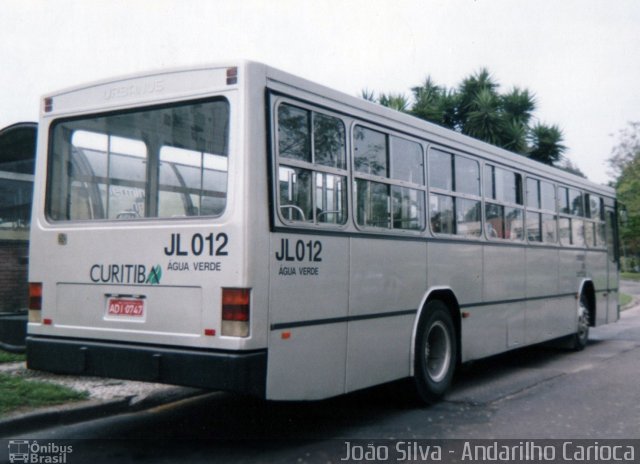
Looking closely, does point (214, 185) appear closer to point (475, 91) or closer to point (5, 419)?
point (5, 419)

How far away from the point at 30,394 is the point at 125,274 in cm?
193

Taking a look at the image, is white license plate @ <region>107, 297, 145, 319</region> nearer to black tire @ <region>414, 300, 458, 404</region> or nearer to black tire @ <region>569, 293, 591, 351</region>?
black tire @ <region>414, 300, 458, 404</region>

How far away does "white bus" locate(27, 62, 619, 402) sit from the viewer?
5449 millimetres

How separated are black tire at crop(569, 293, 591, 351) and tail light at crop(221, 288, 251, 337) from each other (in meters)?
8.30

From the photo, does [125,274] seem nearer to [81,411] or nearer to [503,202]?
[81,411]

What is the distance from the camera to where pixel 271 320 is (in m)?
5.46

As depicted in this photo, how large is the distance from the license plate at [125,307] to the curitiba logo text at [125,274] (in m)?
0.15

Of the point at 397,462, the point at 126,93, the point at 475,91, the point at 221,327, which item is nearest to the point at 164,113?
the point at 126,93

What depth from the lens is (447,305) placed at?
26.6 ft

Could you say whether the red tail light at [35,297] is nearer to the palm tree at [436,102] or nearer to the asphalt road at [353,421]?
the asphalt road at [353,421]

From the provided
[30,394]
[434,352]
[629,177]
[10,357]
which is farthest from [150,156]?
[629,177]

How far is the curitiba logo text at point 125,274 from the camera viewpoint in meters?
5.81

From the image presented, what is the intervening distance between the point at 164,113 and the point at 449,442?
3.63 m

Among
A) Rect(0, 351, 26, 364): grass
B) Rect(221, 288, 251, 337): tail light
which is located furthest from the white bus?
Rect(0, 351, 26, 364): grass
